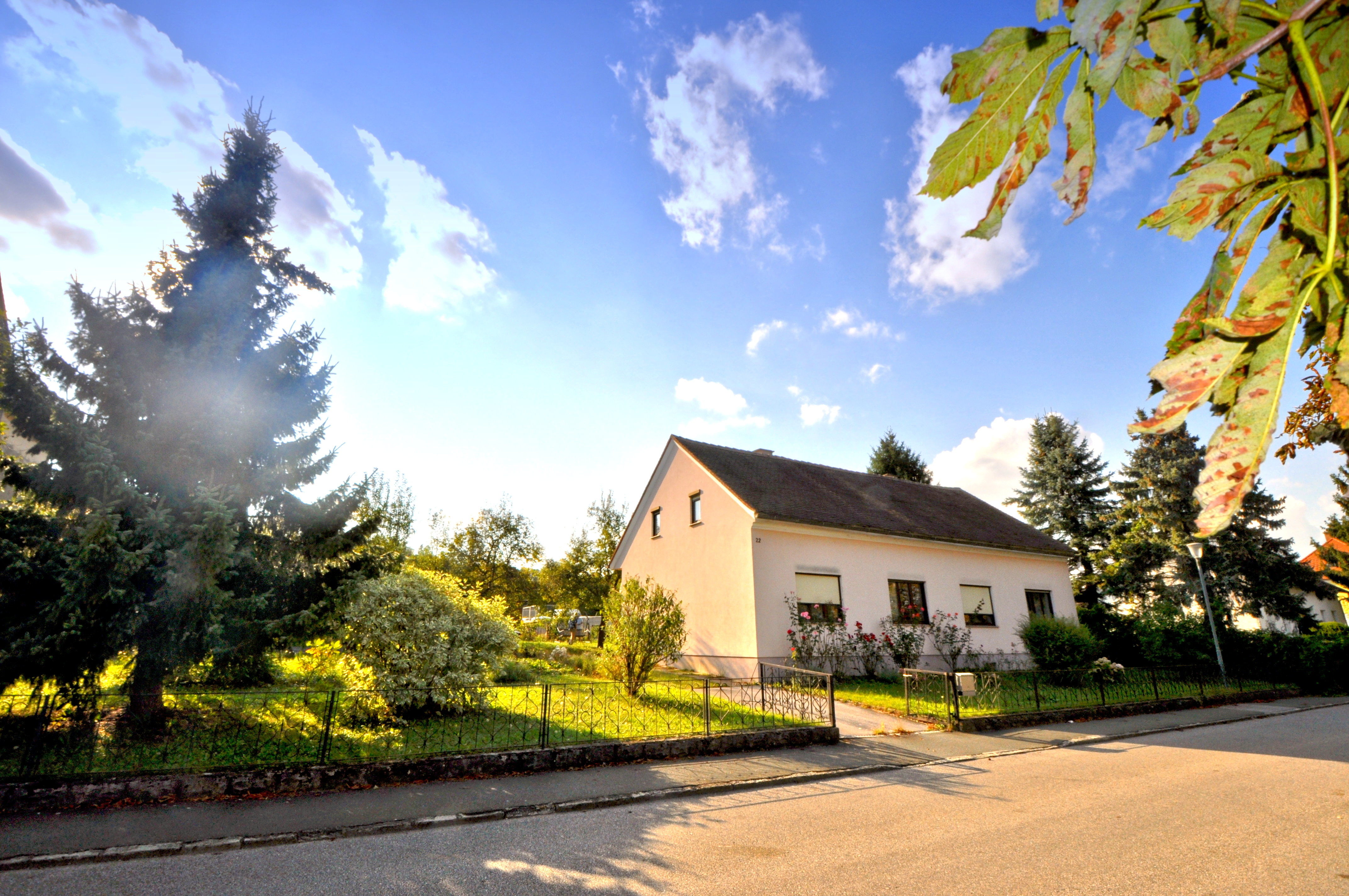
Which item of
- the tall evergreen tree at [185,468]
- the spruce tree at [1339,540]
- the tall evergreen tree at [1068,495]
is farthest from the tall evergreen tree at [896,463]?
the tall evergreen tree at [185,468]

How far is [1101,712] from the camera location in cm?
1349

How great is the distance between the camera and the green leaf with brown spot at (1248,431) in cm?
67

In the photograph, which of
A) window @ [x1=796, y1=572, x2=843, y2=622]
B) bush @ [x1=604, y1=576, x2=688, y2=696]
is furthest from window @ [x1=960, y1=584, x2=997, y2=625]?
bush @ [x1=604, y1=576, x2=688, y2=696]

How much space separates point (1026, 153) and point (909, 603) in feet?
65.7

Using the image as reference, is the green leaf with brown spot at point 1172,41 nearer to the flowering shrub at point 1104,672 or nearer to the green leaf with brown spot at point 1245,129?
the green leaf with brown spot at point 1245,129

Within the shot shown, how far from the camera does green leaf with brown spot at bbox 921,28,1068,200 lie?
0.87 metres

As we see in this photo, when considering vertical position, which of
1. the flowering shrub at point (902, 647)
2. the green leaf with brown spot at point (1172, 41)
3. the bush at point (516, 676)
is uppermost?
the green leaf with brown spot at point (1172, 41)

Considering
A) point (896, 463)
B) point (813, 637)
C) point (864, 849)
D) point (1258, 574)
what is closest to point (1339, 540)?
point (1258, 574)

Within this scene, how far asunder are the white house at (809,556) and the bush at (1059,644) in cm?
178

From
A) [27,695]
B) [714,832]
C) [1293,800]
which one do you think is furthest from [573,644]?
[1293,800]

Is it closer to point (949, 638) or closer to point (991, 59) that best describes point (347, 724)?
point (991, 59)

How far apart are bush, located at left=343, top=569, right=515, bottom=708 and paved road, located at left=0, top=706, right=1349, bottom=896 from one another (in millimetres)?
4131

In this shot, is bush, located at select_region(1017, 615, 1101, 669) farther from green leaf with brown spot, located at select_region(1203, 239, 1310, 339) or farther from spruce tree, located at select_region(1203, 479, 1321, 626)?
green leaf with brown spot, located at select_region(1203, 239, 1310, 339)

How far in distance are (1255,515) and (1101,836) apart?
114 ft
